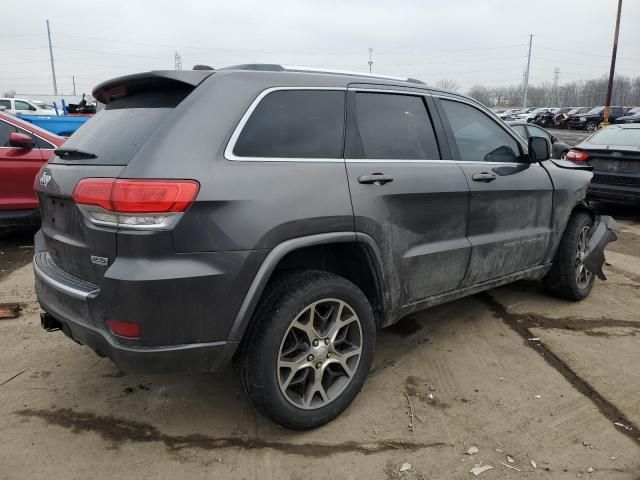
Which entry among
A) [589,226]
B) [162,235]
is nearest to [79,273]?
[162,235]

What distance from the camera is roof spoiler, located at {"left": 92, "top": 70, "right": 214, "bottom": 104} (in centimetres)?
248

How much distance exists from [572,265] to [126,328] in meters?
3.67

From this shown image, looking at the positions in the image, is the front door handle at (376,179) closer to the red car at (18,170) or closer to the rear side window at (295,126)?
the rear side window at (295,126)

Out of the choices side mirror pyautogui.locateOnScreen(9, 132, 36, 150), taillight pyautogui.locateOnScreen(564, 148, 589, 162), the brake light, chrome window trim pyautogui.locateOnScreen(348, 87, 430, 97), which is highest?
chrome window trim pyautogui.locateOnScreen(348, 87, 430, 97)

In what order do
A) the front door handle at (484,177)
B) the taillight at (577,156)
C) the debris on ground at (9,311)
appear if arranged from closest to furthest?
1. the front door handle at (484,177)
2. the debris on ground at (9,311)
3. the taillight at (577,156)

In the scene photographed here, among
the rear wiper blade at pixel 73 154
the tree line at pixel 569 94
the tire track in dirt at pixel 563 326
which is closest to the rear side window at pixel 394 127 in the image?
the rear wiper blade at pixel 73 154

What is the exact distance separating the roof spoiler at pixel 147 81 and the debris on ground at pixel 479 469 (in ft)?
7.35

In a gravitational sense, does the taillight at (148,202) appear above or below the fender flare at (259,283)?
above

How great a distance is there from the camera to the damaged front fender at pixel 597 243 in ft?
15.0

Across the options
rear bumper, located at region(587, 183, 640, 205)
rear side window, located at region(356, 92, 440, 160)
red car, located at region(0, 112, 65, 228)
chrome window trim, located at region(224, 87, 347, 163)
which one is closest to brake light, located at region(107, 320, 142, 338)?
chrome window trim, located at region(224, 87, 347, 163)

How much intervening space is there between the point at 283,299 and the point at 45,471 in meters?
1.36

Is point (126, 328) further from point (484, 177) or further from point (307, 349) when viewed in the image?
point (484, 177)

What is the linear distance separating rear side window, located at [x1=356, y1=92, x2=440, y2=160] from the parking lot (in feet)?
4.58

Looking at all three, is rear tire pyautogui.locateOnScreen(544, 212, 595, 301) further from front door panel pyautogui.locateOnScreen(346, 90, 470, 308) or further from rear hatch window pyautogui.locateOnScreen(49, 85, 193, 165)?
rear hatch window pyautogui.locateOnScreen(49, 85, 193, 165)
